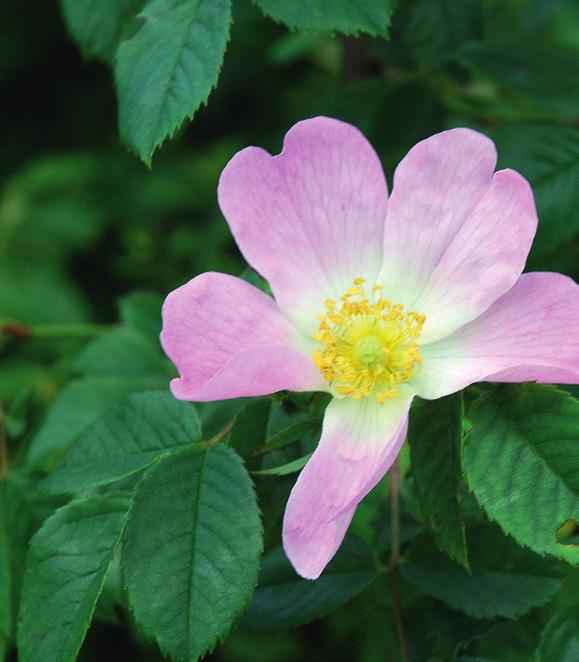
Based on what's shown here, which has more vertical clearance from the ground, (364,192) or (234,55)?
(364,192)

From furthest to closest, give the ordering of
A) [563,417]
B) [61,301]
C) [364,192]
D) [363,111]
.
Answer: [61,301] → [363,111] → [364,192] → [563,417]

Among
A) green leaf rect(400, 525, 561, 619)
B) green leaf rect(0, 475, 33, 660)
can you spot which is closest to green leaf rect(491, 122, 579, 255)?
green leaf rect(400, 525, 561, 619)

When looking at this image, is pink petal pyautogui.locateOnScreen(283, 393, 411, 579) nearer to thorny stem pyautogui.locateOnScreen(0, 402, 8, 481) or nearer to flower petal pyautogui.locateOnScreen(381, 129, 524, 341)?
flower petal pyautogui.locateOnScreen(381, 129, 524, 341)

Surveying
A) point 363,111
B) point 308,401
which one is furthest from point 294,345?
point 363,111

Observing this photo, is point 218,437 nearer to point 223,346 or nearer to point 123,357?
point 223,346

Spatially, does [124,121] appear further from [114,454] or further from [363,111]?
[363,111]

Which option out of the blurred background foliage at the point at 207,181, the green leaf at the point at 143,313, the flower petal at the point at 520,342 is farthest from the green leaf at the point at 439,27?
the green leaf at the point at 143,313
